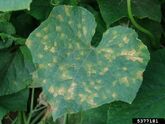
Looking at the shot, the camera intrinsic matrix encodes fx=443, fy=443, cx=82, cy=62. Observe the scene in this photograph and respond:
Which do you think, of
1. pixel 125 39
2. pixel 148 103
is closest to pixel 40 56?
pixel 125 39

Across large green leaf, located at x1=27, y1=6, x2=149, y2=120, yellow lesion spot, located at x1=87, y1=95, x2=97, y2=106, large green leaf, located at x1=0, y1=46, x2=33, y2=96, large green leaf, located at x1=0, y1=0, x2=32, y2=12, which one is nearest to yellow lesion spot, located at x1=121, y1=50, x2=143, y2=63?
large green leaf, located at x1=27, y1=6, x2=149, y2=120

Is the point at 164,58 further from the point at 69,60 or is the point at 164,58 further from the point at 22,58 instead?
the point at 22,58

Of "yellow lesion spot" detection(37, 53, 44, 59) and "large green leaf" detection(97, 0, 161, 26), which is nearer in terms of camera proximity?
"yellow lesion spot" detection(37, 53, 44, 59)

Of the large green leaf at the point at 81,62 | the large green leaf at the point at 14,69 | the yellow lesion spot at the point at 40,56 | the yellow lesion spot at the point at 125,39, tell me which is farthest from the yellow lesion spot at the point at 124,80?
the large green leaf at the point at 14,69

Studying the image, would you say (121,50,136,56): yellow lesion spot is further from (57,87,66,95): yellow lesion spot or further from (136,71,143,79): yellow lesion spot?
(57,87,66,95): yellow lesion spot

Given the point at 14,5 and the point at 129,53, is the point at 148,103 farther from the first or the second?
the point at 14,5

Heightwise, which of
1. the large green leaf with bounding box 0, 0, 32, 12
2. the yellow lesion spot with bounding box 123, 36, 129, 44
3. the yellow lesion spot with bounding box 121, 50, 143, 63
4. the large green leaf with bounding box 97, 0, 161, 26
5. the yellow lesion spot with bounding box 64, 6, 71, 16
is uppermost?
the large green leaf with bounding box 0, 0, 32, 12

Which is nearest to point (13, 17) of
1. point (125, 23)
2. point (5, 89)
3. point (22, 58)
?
point (22, 58)
